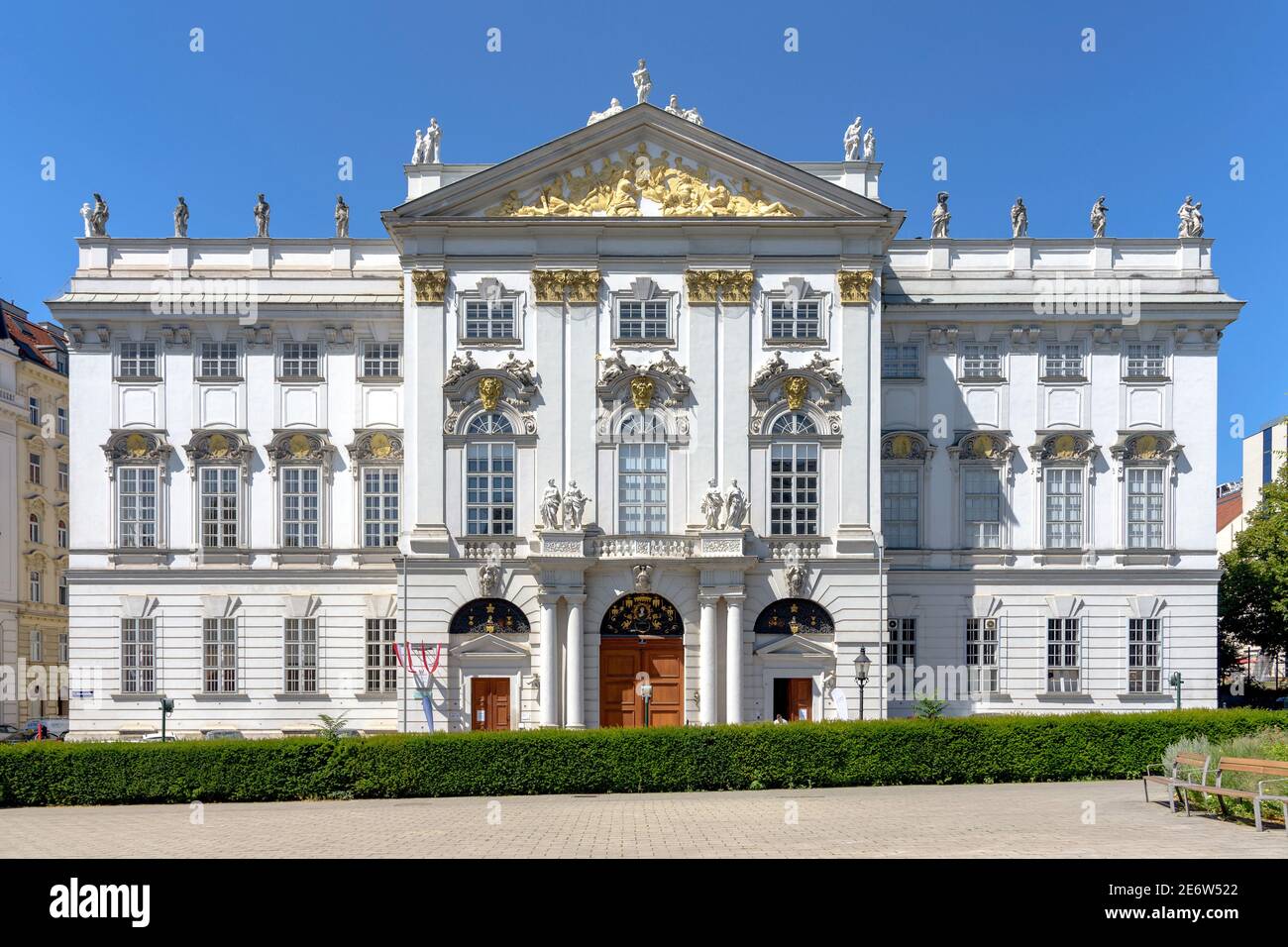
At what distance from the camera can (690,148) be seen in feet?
158

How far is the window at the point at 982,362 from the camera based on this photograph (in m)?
52.2

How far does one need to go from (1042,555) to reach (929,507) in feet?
16.0

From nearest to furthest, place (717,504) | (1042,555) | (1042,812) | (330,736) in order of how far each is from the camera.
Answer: (1042,812)
(330,736)
(717,504)
(1042,555)

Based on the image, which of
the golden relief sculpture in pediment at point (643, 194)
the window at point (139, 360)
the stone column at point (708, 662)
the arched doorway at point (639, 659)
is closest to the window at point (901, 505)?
the stone column at point (708, 662)

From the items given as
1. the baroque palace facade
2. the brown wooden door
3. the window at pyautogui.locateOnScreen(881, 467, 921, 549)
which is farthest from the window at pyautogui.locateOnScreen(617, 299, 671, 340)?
the brown wooden door

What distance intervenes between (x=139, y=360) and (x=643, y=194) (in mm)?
21564

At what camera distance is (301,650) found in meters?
51.4

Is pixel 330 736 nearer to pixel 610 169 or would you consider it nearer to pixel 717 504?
pixel 717 504

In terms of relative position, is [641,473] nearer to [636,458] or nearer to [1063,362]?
[636,458]

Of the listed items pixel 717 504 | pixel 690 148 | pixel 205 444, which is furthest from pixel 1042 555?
pixel 205 444

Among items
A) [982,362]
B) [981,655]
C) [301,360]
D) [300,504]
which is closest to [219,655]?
[300,504]

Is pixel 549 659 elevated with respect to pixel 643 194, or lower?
lower

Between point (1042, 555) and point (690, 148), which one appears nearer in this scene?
point (690, 148)

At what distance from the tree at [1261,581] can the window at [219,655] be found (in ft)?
146
